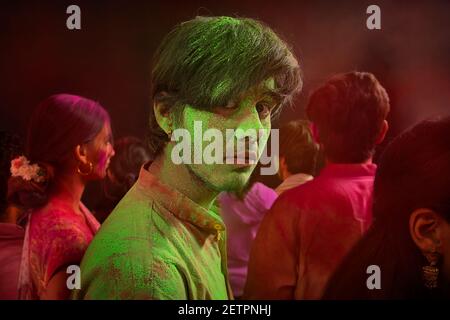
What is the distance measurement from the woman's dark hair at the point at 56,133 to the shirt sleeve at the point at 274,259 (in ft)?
2.63

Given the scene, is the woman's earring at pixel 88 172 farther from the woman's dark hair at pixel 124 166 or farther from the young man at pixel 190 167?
the young man at pixel 190 167

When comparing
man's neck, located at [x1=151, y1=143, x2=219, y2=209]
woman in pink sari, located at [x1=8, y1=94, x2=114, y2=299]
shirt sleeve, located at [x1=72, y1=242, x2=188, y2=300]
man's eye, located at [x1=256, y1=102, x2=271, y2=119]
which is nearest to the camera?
shirt sleeve, located at [x1=72, y1=242, x2=188, y2=300]

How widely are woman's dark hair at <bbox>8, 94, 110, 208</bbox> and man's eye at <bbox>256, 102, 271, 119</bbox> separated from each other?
0.63 meters

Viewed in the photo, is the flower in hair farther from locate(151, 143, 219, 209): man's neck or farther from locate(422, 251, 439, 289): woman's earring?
locate(422, 251, 439, 289): woman's earring

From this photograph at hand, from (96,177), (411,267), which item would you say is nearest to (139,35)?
(96,177)

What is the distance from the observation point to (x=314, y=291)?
2412 mm

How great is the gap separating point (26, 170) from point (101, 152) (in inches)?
12.3

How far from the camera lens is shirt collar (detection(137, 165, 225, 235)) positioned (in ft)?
6.46

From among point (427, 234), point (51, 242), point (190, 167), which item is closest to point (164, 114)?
point (190, 167)

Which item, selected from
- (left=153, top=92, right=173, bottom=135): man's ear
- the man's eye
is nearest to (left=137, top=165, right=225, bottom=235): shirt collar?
(left=153, top=92, right=173, bottom=135): man's ear

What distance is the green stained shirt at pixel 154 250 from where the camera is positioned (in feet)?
6.43

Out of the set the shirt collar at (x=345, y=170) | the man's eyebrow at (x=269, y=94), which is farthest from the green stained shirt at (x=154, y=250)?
the shirt collar at (x=345, y=170)

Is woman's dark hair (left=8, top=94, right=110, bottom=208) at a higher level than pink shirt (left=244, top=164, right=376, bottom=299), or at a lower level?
higher
